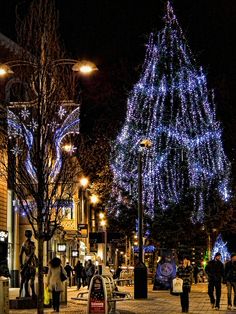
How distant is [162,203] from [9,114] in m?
24.1

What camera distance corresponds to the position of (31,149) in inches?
611

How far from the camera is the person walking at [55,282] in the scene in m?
20.0

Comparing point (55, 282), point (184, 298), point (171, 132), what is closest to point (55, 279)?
point (55, 282)

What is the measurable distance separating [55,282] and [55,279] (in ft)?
0.35

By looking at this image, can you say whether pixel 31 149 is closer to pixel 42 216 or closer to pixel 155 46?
pixel 42 216

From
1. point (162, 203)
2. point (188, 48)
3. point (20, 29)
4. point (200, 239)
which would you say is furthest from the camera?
point (200, 239)

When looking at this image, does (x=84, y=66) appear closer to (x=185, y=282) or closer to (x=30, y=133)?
(x=30, y=133)

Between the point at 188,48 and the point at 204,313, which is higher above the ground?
the point at 188,48

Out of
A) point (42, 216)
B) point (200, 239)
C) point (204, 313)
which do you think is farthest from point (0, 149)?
point (200, 239)

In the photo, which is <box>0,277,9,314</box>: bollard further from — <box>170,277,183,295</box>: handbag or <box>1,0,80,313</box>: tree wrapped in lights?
<box>170,277,183,295</box>: handbag

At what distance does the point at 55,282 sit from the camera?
20.2 m

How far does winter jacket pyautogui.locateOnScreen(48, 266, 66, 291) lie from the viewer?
66.1 feet

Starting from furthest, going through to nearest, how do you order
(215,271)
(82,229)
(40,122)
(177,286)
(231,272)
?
(82,229) → (215,271) → (231,272) → (177,286) → (40,122)

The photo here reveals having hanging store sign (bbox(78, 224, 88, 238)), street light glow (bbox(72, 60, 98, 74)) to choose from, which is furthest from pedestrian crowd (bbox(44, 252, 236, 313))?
hanging store sign (bbox(78, 224, 88, 238))
